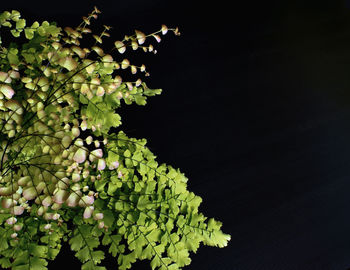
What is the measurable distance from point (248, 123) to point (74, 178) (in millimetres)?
1097

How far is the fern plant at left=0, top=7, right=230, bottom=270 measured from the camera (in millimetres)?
537

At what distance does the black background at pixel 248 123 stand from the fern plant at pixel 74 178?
434 millimetres

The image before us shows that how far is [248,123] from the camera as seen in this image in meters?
1.52

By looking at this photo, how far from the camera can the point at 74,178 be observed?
1.70 ft

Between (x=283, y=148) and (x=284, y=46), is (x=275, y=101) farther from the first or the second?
(x=284, y=46)

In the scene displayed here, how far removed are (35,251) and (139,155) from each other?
236 mm

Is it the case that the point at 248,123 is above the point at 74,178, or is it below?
below

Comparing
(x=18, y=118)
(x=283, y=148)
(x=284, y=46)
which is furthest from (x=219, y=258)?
(x=284, y=46)

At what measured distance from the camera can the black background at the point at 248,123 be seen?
1.28 meters

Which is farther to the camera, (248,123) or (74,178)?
(248,123)

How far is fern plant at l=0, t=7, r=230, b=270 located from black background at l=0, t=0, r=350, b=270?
0.43 meters

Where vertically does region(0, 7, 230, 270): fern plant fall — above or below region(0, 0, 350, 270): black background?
above

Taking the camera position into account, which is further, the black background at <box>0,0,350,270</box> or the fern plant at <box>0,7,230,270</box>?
the black background at <box>0,0,350,270</box>

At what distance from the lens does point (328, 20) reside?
2.05 m
